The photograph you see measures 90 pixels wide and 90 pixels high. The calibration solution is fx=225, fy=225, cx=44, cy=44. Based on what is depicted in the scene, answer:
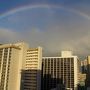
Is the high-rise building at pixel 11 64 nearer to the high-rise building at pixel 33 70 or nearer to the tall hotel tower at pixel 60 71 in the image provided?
the high-rise building at pixel 33 70

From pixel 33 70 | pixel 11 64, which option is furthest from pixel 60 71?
pixel 11 64

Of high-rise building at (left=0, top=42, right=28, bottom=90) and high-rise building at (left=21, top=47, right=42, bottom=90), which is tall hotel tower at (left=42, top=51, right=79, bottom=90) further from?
high-rise building at (left=0, top=42, right=28, bottom=90)

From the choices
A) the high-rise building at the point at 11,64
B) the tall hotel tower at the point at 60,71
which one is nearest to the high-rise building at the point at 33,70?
the high-rise building at the point at 11,64

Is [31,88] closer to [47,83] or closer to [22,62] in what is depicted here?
[22,62]

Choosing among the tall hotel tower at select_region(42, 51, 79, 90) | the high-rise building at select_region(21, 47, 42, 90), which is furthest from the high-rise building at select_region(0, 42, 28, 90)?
the tall hotel tower at select_region(42, 51, 79, 90)

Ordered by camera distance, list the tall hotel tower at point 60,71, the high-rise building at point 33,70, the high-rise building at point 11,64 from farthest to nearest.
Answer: the tall hotel tower at point 60,71, the high-rise building at point 33,70, the high-rise building at point 11,64

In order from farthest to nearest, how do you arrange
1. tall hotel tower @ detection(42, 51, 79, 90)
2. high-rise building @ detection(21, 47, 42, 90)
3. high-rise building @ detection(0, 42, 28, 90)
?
tall hotel tower @ detection(42, 51, 79, 90) < high-rise building @ detection(21, 47, 42, 90) < high-rise building @ detection(0, 42, 28, 90)
